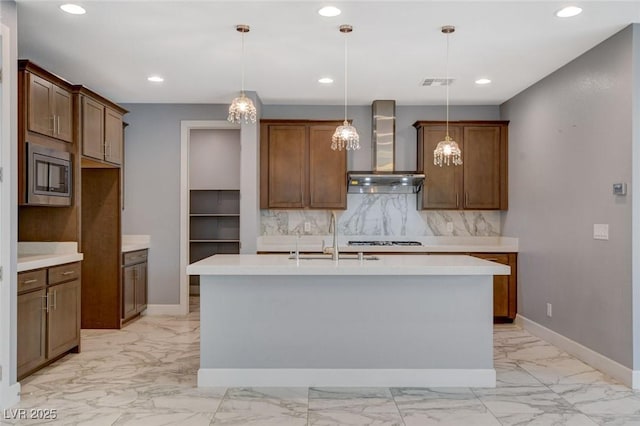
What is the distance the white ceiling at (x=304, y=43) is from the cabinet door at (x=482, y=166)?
556 millimetres

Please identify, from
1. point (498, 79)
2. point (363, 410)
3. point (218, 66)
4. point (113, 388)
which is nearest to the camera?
point (363, 410)

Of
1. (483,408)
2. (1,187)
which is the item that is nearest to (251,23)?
(1,187)

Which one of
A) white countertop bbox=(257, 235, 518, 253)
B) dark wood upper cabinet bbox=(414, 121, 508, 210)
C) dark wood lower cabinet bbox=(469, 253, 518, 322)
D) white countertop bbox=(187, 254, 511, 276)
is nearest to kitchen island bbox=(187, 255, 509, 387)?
white countertop bbox=(187, 254, 511, 276)

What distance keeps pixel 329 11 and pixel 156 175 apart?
11.7 feet

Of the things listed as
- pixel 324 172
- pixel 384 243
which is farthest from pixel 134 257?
pixel 384 243

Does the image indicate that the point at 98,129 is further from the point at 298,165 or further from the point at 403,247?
the point at 403,247

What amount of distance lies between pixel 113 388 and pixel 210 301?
92 centimetres

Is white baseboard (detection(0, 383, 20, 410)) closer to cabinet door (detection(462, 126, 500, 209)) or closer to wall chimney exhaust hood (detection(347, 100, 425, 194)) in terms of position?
wall chimney exhaust hood (detection(347, 100, 425, 194))

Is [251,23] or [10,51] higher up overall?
[251,23]

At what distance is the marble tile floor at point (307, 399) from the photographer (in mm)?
2959

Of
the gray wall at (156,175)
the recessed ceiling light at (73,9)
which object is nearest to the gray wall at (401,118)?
the gray wall at (156,175)

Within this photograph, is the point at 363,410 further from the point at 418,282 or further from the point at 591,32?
the point at 591,32

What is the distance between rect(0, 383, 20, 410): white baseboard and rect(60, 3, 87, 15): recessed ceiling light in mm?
2484

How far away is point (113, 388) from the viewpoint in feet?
11.5
